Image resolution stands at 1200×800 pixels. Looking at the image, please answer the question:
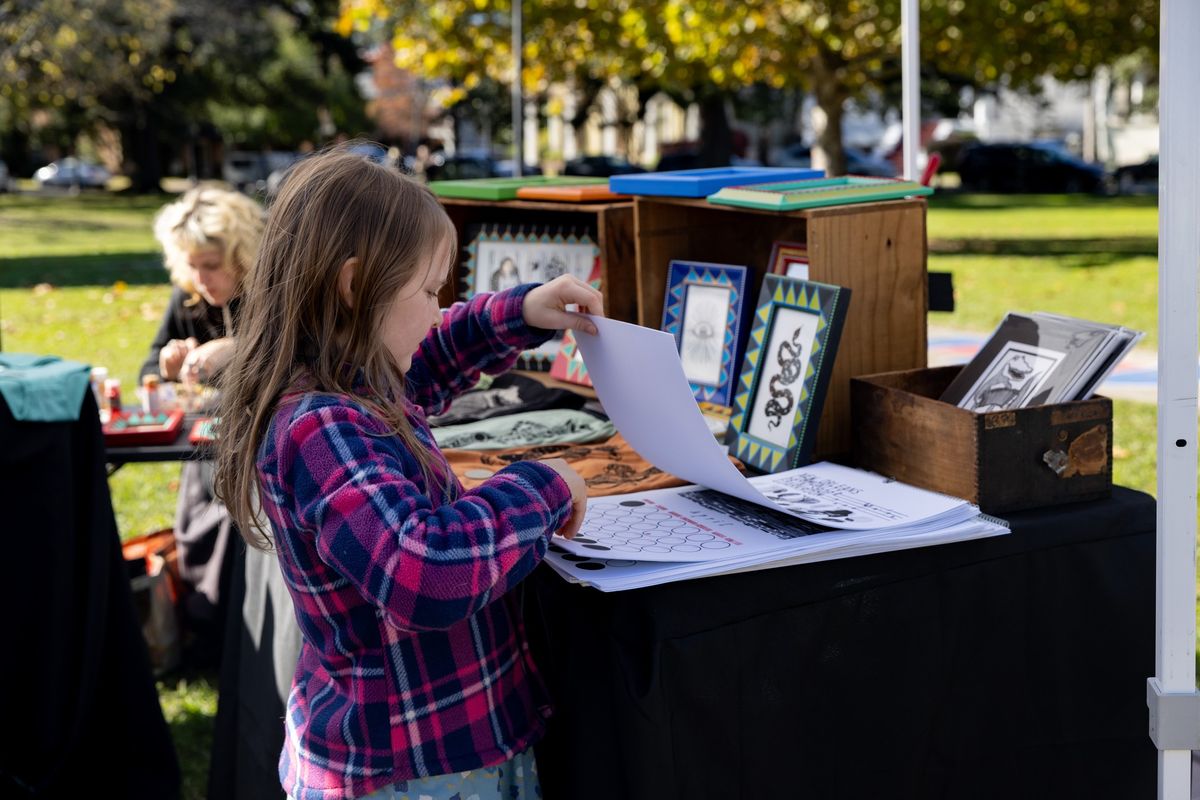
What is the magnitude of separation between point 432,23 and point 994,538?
13.3 metres

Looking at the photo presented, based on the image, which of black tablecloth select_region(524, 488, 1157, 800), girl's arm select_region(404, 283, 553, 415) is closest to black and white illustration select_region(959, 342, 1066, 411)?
black tablecloth select_region(524, 488, 1157, 800)

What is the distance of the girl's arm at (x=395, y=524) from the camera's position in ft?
4.73

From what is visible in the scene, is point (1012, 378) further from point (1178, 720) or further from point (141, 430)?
point (141, 430)

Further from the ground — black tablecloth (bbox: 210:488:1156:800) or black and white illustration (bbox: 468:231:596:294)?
black and white illustration (bbox: 468:231:596:294)

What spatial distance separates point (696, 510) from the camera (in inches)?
78.6

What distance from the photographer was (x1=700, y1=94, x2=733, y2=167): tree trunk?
2728 cm

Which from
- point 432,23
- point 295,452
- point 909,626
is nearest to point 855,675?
point 909,626

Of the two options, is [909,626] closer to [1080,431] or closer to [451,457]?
[1080,431]

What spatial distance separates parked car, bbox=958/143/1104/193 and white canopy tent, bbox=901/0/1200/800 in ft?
97.1

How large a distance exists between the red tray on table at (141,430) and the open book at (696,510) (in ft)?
5.53

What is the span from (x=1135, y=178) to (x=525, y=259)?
97.2 ft

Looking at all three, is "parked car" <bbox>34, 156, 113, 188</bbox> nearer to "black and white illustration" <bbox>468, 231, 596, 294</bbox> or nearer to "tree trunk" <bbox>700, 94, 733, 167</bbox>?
"tree trunk" <bbox>700, 94, 733, 167</bbox>

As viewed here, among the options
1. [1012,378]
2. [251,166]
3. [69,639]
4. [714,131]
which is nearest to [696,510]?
[1012,378]

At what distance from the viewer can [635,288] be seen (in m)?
3.03
